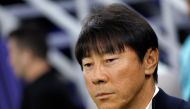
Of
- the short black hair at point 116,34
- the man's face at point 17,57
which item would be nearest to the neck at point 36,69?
the man's face at point 17,57

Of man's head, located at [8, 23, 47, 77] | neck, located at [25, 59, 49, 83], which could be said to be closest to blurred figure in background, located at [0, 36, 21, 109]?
neck, located at [25, 59, 49, 83]

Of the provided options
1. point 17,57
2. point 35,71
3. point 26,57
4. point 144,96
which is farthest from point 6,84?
point 144,96

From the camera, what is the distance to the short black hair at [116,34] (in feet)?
10.7

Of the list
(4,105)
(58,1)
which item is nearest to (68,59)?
(58,1)

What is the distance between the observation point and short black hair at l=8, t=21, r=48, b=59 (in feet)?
19.5

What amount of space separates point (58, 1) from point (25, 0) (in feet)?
1.25

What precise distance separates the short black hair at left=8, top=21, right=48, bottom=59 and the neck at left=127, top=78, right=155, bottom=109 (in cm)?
264

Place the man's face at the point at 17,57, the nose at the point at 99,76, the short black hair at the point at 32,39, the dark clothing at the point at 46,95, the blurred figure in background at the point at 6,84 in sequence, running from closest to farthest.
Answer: the nose at the point at 99,76, the blurred figure in background at the point at 6,84, the dark clothing at the point at 46,95, the short black hair at the point at 32,39, the man's face at the point at 17,57

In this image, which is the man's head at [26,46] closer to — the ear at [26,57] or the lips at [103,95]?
the ear at [26,57]

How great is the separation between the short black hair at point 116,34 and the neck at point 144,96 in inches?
2.1

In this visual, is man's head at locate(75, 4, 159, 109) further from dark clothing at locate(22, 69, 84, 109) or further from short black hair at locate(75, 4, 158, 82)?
dark clothing at locate(22, 69, 84, 109)

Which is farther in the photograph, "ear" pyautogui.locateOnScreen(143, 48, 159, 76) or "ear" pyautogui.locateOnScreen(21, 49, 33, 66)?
"ear" pyautogui.locateOnScreen(21, 49, 33, 66)

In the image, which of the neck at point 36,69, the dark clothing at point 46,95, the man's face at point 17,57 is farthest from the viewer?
the man's face at point 17,57

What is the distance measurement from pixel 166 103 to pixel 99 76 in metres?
0.33
